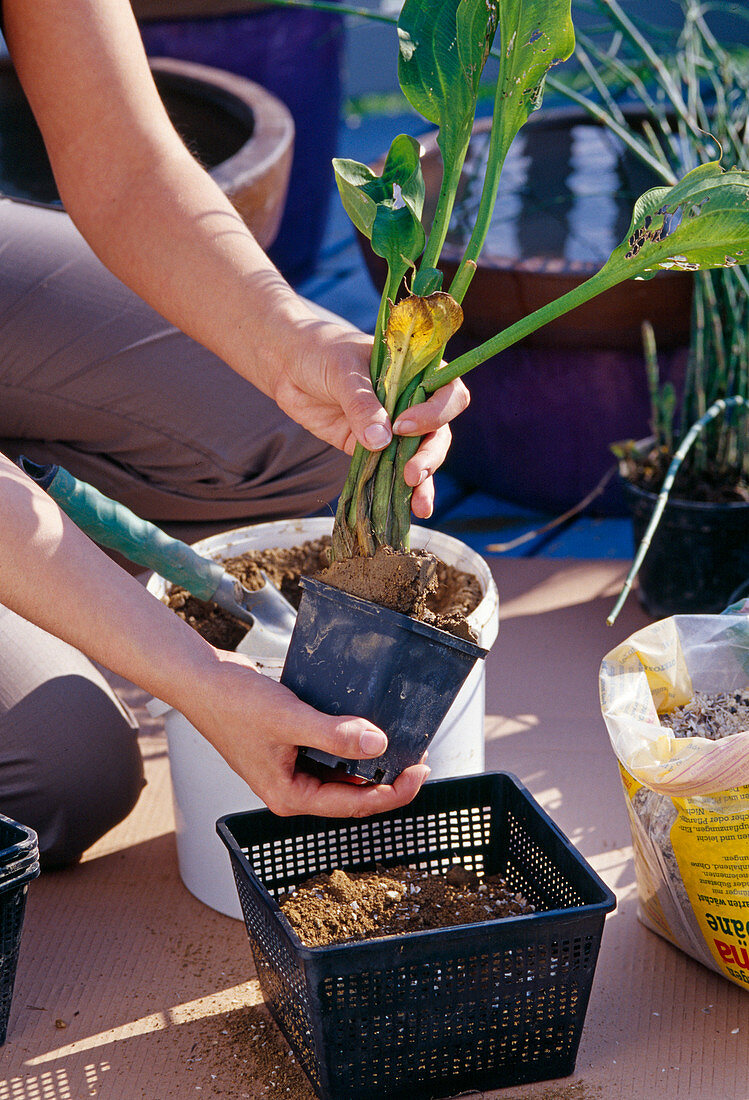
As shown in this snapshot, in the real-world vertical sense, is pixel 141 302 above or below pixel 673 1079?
above

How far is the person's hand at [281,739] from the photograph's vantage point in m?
0.82

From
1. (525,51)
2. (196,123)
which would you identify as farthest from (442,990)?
(196,123)

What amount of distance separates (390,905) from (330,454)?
63cm

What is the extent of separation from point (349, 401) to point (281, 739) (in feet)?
0.91

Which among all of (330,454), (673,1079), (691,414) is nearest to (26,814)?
(330,454)

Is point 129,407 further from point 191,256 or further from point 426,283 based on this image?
point 426,283

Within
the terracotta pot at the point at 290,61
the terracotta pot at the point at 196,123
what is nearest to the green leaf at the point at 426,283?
the terracotta pot at the point at 196,123

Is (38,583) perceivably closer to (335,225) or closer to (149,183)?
Result: (149,183)

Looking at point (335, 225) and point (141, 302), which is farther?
point (335, 225)

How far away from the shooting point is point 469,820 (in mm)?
1044

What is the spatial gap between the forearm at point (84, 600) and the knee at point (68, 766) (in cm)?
29

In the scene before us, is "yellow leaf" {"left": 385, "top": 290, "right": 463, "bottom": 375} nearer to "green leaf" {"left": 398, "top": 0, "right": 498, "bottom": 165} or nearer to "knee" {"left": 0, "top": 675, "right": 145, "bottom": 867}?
"green leaf" {"left": 398, "top": 0, "right": 498, "bottom": 165}

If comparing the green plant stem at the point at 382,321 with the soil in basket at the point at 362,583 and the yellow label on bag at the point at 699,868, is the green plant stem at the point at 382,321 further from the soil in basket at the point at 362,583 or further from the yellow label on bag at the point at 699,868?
the yellow label on bag at the point at 699,868

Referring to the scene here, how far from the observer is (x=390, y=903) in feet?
3.13
